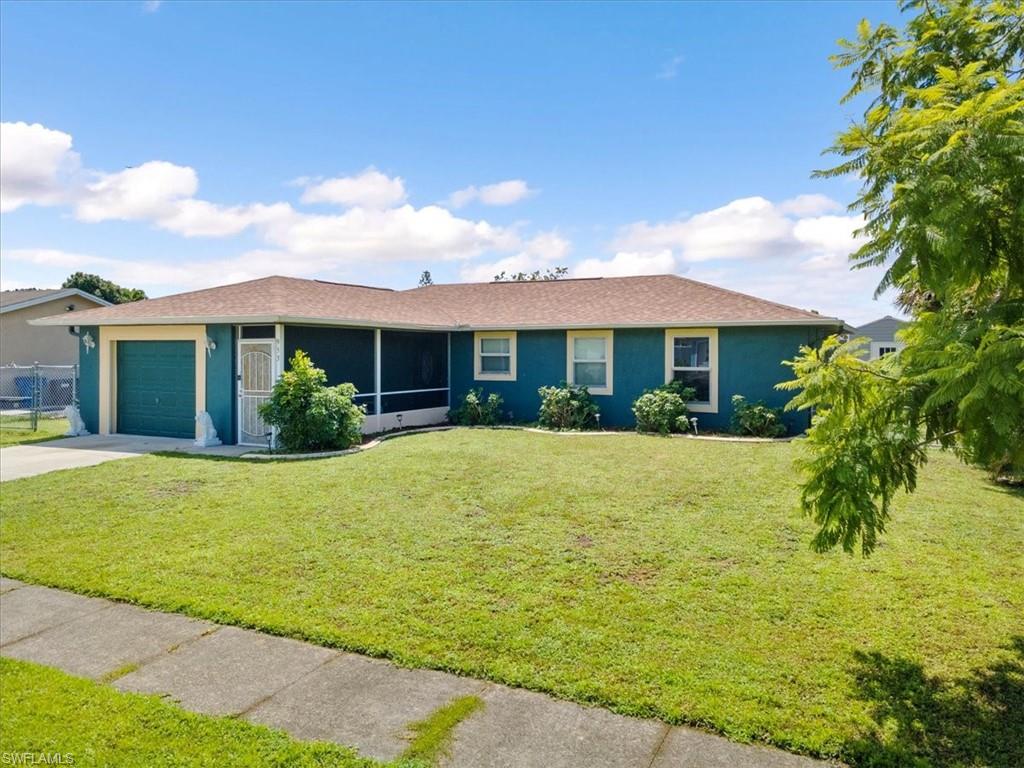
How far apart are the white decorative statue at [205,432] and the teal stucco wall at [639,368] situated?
22.9 ft

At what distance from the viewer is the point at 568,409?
668 inches

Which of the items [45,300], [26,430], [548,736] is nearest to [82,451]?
[26,430]

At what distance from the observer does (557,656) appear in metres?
4.30

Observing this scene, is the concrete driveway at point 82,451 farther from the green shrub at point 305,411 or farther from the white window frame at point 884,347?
the white window frame at point 884,347

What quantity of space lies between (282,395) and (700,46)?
1101 centimetres

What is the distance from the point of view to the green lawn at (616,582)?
3.77 metres

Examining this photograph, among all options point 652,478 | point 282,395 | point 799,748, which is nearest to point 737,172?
point 652,478

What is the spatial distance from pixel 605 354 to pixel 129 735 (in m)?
15.1

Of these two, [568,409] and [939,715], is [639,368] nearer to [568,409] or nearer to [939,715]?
[568,409]

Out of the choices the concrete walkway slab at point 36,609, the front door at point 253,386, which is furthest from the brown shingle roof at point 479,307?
the concrete walkway slab at point 36,609

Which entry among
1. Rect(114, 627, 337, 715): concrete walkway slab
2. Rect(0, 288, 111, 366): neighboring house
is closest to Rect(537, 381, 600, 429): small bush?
Rect(114, 627, 337, 715): concrete walkway slab

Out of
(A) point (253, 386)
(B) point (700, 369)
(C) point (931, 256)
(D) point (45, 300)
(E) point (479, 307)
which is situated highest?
Result: (D) point (45, 300)

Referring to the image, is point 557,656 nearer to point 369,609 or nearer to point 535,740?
point 535,740

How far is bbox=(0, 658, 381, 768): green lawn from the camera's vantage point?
3.23 meters
